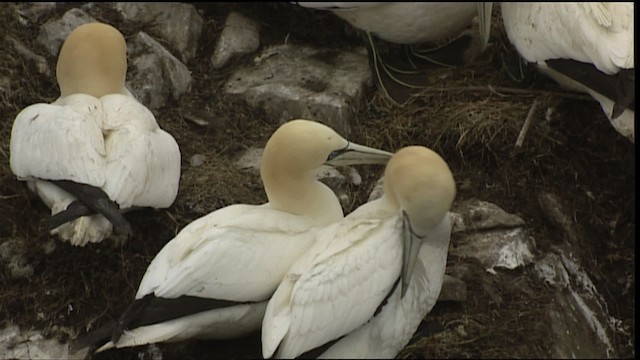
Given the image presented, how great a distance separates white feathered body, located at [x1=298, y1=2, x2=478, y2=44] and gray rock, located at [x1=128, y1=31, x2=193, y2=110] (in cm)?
59

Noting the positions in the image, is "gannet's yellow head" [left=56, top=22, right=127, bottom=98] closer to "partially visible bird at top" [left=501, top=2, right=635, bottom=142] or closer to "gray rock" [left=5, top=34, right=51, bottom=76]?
"gray rock" [left=5, top=34, right=51, bottom=76]

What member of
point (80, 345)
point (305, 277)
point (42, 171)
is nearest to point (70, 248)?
point (42, 171)

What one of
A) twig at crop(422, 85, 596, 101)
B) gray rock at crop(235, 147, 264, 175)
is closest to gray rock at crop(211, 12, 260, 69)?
gray rock at crop(235, 147, 264, 175)

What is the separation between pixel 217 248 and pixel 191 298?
0.15 metres

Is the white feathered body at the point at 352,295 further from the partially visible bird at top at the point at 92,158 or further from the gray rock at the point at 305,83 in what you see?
the gray rock at the point at 305,83

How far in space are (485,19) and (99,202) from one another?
2.06 metres

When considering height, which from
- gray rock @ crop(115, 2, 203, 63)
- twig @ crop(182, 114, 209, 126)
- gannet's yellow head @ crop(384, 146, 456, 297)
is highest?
gannet's yellow head @ crop(384, 146, 456, 297)

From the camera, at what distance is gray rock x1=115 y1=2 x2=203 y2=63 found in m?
5.41

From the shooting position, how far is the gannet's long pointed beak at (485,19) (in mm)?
5227

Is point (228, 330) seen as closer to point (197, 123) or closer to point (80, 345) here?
point (80, 345)

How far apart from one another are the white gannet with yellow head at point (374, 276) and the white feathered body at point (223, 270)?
0.10 metres

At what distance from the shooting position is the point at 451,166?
473cm

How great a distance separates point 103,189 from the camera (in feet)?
12.9

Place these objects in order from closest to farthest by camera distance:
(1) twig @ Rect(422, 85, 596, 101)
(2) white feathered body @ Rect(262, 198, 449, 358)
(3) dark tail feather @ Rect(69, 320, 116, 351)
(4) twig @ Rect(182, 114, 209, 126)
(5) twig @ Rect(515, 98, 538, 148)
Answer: (2) white feathered body @ Rect(262, 198, 449, 358)
(3) dark tail feather @ Rect(69, 320, 116, 351)
(5) twig @ Rect(515, 98, 538, 148)
(1) twig @ Rect(422, 85, 596, 101)
(4) twig @ Rect(182, 114, 209, 126)
